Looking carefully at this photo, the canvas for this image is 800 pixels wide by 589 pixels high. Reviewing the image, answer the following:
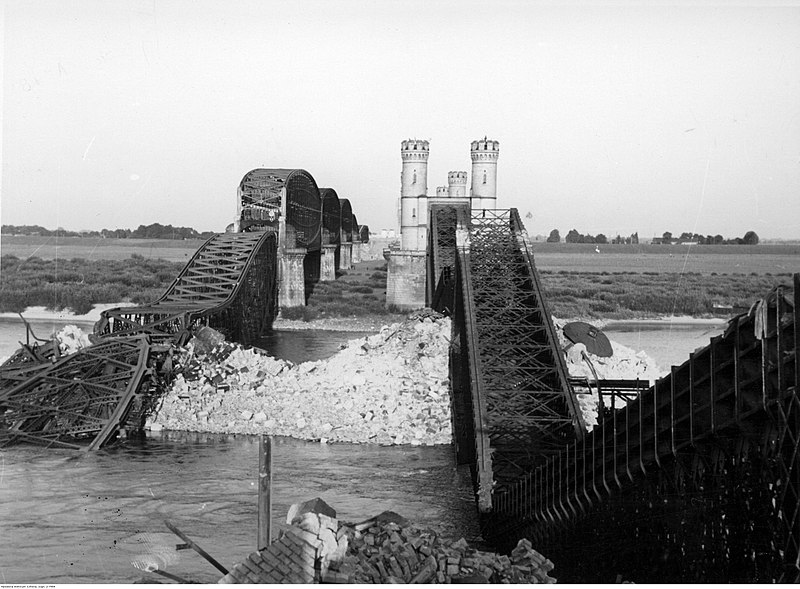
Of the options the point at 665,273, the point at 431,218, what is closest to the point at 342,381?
the point at 431,218

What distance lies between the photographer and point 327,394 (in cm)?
2705

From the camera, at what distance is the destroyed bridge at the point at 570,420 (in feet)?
30.7

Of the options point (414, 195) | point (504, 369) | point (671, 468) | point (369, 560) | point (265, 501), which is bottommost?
point (369, 560)

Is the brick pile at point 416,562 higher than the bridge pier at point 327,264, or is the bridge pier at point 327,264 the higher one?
the bridge pier at point 327,264

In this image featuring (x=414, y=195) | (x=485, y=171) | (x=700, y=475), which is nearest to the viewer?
(x=700, y=475)

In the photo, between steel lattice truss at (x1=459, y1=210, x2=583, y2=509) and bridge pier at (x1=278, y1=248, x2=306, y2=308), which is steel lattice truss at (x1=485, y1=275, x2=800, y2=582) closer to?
steel lattice truss at (x1=459, y1=210, x2=583, y2=509)

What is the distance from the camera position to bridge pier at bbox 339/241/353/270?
268ft

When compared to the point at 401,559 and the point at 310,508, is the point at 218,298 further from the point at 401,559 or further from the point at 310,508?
the point at 401,559

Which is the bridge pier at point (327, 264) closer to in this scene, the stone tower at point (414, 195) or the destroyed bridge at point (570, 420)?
the stone tower at point (414, 195)

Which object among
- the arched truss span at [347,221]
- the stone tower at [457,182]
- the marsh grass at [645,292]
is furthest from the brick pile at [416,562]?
the arched truss span at [347,221]

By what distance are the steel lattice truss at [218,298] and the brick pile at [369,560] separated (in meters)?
20.0

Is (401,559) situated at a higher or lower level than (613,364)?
higher

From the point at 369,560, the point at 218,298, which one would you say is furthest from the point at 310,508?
the point at 218,298

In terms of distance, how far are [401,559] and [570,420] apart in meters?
8.90
